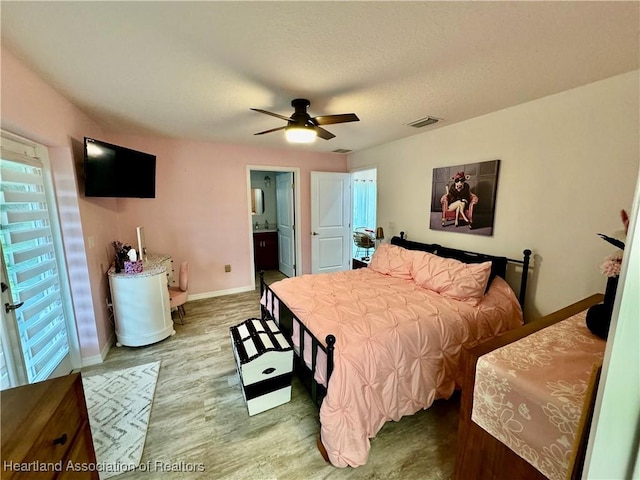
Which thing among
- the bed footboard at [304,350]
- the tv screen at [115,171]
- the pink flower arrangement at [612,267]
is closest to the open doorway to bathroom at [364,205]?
the bed footboard at [304,350]

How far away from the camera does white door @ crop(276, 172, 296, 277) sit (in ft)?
15.9

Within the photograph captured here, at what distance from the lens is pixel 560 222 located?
2197mm

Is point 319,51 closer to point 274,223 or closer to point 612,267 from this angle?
point 612,267

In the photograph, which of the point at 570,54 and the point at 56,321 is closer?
the point at 570,54

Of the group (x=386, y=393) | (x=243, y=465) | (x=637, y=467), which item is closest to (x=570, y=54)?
(x=637, y=467)

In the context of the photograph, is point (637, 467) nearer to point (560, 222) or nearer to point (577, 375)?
point (577, 375)

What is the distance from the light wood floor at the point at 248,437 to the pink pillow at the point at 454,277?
2.84ft

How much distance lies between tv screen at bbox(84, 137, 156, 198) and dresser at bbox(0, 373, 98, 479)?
199cm

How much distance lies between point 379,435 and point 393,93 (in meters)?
2.57

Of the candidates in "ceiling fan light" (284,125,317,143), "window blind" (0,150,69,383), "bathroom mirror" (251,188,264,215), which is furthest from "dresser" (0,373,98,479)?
"bathroom mirror" (251,188,264,215)

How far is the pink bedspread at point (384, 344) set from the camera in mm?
1543

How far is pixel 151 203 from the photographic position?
368 centimetres

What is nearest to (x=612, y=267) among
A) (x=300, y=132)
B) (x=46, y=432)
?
(x=300, y=132)

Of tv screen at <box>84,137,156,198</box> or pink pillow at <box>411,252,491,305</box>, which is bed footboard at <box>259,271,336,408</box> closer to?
pink pillow at <box>411,252,491,305</box>
